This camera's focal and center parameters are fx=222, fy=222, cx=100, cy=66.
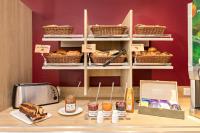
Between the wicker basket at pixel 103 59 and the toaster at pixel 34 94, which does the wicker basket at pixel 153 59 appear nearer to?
the wicker basket at pixel 103 59

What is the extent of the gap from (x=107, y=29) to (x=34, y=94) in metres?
0.79

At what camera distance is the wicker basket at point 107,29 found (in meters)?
1.82

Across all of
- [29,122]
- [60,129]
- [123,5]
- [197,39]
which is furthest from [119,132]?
[123,5]

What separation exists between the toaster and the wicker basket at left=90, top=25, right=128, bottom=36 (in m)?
0.62

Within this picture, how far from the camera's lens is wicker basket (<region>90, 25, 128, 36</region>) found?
5.96 ft

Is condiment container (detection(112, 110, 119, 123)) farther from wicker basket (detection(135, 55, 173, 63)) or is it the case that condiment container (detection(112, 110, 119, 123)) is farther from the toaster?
the toaster

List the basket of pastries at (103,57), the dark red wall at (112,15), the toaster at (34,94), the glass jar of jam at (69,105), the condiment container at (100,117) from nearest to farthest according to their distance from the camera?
1. the condiment container at (100,117)
2. the glass jar of jam at (69,105)
3. the toaster at (34,94)
4. the basket of pastries at (103,57)
5. the dark red wall at (112,15)

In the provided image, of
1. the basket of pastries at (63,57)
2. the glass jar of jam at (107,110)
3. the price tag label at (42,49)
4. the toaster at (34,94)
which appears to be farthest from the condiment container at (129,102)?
the price tag label at (42,49)

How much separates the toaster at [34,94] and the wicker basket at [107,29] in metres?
0.62

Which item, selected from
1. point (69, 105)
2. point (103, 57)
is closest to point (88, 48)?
point (103, 57)

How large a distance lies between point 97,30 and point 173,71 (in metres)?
0.96

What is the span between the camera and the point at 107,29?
5.99 ft

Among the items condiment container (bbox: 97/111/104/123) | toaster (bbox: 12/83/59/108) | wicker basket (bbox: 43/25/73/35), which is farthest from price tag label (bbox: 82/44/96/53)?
condiment container (bbox: 97/111/104/123)

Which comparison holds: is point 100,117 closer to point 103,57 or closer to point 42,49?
point 103,57
